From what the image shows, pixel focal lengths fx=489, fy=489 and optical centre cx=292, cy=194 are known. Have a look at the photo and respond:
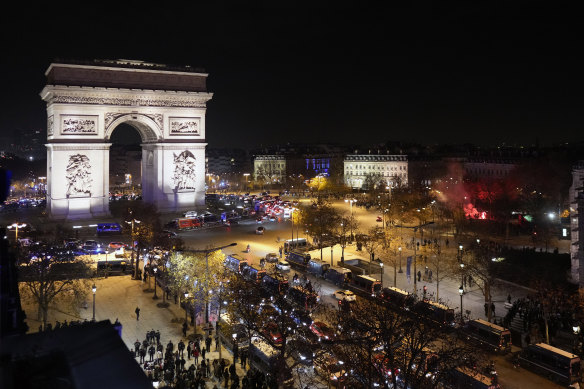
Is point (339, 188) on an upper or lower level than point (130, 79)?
lower

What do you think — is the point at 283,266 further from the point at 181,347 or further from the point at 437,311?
the point at 181,347

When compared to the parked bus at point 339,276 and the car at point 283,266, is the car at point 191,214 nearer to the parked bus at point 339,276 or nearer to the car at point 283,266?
the car at point 283,266

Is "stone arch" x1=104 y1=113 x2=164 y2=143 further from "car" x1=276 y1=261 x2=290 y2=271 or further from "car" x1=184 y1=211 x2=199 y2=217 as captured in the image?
"car" x1=276 y1=261 x2=290 y2=271

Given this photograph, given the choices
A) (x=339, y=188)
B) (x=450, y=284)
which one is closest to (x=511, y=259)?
(x=450, y=284)

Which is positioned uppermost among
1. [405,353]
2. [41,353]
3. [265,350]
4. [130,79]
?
[130,79]

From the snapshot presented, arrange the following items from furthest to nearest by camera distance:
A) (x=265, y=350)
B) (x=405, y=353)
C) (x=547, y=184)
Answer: (x=547, y=184) → (x=265, y=350) → (x=405, y=353)

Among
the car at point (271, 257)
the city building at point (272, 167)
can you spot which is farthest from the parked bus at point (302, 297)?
the city building at point (272, 167)

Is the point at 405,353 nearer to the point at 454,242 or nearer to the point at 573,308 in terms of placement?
the point at 573,308
